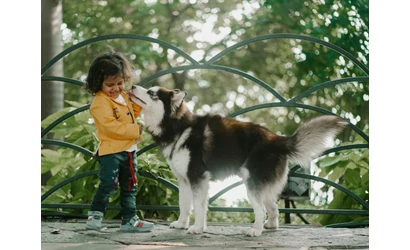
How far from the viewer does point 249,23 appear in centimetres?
831

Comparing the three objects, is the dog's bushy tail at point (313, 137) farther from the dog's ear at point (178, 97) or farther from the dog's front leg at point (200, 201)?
the dog's ear at point (178, 97)

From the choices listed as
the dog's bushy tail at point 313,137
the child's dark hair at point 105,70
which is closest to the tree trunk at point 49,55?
the child's dark hair at point 105,70

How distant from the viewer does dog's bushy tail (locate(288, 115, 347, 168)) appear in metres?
3.43

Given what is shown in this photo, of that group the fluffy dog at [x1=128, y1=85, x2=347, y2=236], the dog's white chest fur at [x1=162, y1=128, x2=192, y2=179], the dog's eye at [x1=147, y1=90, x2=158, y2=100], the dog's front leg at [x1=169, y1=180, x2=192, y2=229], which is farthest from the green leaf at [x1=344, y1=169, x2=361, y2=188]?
the dog's eye at [x1=147, y1=90, x2=158, y2=100]

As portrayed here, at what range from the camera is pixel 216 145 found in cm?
344

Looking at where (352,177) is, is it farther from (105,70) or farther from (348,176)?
(105,70)

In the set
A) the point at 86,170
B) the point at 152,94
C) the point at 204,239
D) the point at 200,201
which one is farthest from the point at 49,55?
the point at 204,239

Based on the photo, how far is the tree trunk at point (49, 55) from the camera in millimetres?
5926

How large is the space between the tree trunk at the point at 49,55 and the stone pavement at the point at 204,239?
2389 mm
